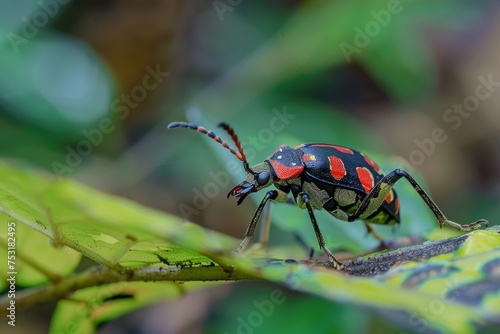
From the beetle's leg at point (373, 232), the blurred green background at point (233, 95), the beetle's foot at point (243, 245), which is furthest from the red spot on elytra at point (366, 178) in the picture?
the blurred green background at point (233, 95)

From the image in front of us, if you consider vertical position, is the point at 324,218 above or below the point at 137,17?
below

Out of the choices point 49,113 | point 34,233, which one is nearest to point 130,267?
point 34,233

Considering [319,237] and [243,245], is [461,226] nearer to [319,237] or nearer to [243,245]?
[319,237]

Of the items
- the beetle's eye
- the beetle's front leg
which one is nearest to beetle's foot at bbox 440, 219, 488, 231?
the beetle's front leg

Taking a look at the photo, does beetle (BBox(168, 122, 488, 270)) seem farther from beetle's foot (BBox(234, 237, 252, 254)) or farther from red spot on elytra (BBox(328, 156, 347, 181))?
beetle's foot (BBox(234, 237, 252, 254))

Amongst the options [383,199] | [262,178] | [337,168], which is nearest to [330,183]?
[337,168]

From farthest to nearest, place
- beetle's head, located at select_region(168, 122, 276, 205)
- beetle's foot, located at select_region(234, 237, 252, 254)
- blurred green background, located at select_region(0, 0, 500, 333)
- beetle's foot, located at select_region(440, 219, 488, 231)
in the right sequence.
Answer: blurred green background, located at select_region(0, 0, 500, 333), beetle's head, located at select_region(168, 122, 276, 205), beetle's foot, located at select_region(440, 219, 488, 231), beetle's foot, located at select_region(234, 237, 252, 254)

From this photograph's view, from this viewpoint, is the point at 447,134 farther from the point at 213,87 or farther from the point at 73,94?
the point at 73,94
